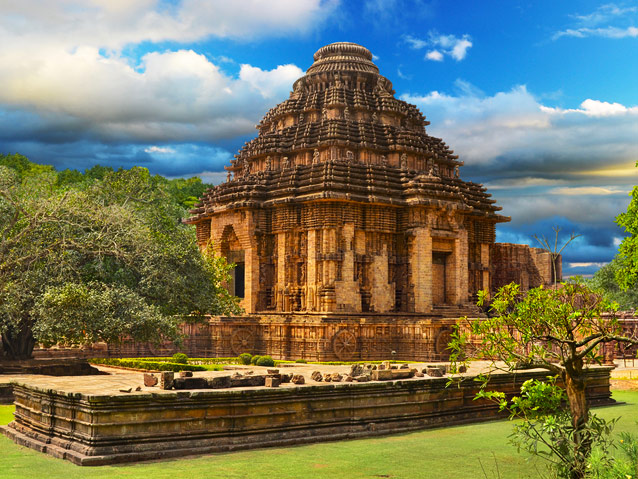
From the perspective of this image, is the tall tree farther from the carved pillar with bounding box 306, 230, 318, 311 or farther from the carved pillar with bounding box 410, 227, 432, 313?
the carved pillar with bounding box 410, 227, 432, 313

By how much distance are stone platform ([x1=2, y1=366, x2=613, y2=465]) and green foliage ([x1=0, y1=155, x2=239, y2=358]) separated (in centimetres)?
610

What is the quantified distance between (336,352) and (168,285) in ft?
32.8

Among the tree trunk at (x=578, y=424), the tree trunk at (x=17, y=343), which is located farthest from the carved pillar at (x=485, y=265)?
the tree trunk at (x=578, y=424)

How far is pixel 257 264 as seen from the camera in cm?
3788

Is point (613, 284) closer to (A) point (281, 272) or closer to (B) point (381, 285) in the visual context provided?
(B) point (381, 285)

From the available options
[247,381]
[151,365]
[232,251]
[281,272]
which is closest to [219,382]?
[247,381]

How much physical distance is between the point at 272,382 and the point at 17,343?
1301cm

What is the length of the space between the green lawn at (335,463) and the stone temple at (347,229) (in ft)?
60.0

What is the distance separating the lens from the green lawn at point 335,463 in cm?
1019

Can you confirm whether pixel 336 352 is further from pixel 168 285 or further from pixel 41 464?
pixel 41 464

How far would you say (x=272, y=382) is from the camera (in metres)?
12.8

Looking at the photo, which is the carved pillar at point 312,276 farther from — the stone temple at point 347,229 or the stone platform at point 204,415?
the stone platform at point 204,415

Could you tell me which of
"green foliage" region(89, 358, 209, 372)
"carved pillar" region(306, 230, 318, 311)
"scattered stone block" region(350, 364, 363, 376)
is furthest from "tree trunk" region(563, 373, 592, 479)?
"carved pillar" region(306, 230, 318, 311)

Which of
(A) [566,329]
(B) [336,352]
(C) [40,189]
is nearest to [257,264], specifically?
(B) [336,352]
